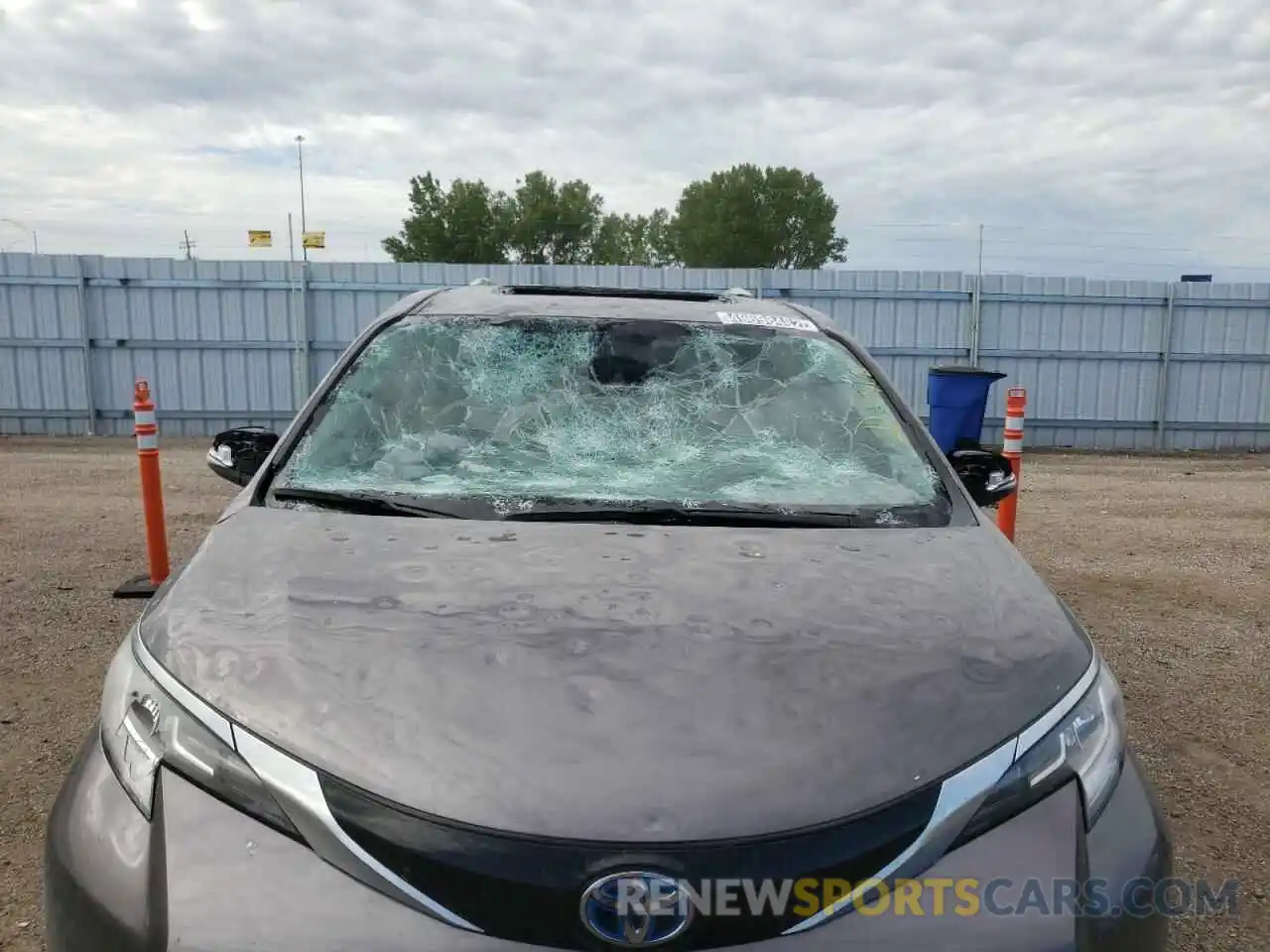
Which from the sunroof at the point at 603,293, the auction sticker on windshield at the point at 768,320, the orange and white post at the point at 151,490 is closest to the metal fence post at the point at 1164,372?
the sunroof at the point at 603,293

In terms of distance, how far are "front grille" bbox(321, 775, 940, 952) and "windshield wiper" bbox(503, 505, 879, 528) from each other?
0.87m

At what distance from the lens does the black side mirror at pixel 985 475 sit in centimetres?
265

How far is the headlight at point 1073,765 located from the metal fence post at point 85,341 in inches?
564

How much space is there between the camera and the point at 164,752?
1.44m

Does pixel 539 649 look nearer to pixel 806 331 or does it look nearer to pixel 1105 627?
pixel 806 331

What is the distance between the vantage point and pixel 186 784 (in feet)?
4.58

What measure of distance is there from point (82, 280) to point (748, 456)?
1342 cm

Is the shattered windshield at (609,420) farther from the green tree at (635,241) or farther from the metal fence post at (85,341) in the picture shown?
the green tree at (635,241)

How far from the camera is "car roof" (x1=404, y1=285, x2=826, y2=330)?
280 centimetres

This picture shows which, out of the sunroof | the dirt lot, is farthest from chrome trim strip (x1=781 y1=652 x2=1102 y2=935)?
the sunroof

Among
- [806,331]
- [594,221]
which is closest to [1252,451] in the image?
[806,331]

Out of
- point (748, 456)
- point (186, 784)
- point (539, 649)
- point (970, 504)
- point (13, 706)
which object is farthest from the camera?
point (13, 706)

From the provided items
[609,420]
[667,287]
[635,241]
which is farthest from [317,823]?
[635,241]

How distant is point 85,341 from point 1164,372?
1477cm
